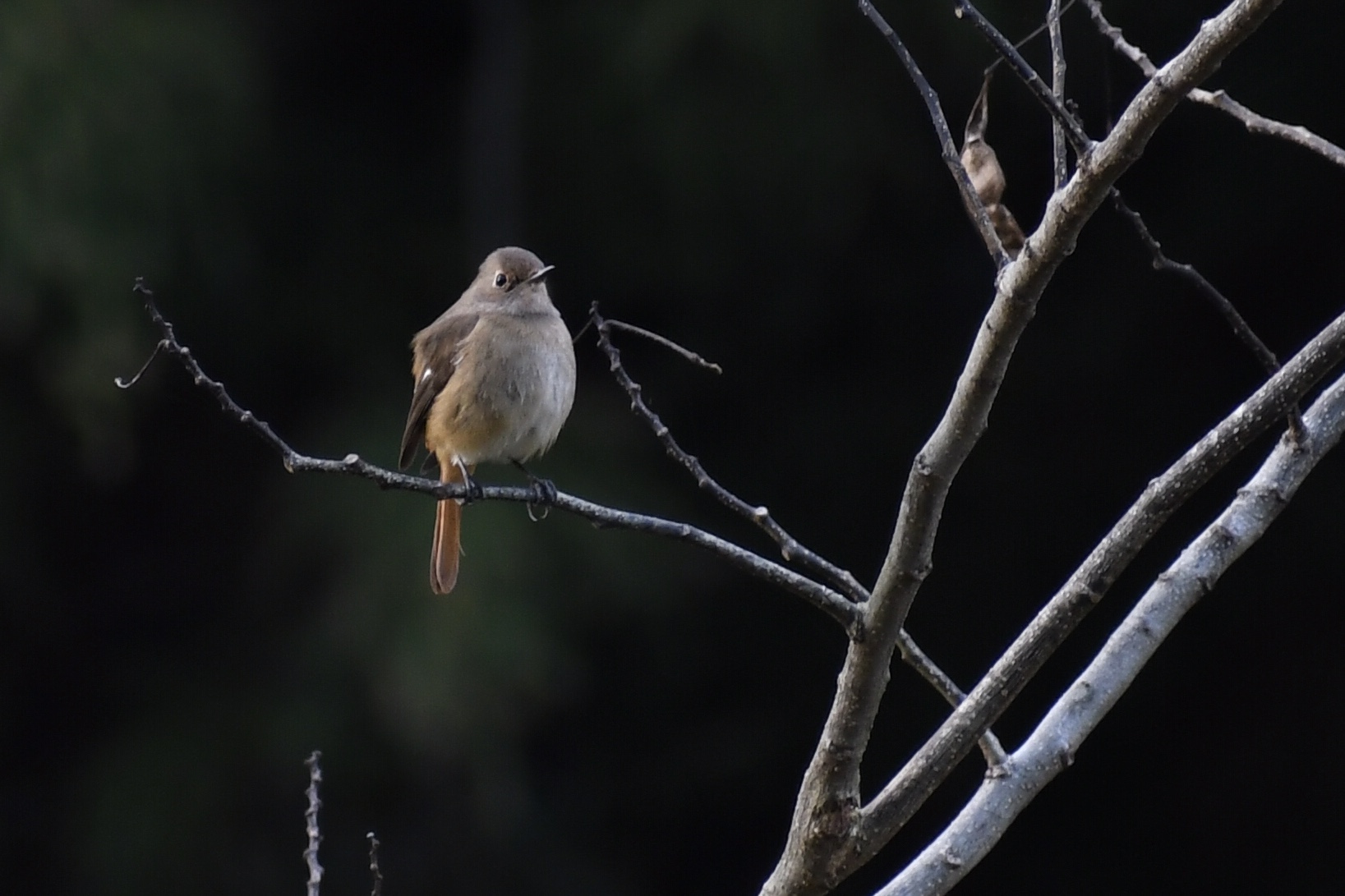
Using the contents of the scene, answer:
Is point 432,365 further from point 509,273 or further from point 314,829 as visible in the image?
point 314,829

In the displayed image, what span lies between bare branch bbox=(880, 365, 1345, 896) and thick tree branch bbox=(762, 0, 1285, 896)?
11 cm

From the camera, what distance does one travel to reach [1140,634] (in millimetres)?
2211

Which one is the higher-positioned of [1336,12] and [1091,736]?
[1336,12]

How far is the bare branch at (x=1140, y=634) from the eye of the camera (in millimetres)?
2182

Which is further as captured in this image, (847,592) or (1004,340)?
(847,592)

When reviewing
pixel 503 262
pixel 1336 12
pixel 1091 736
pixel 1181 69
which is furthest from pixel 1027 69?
pixel 1091 736

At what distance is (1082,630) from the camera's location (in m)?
6.06

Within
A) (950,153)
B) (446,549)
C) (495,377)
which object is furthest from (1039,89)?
(446,549)

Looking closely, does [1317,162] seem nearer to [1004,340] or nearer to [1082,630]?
[1082,630]

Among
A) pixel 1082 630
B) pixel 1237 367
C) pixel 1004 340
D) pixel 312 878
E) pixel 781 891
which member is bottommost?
pixel 781 891

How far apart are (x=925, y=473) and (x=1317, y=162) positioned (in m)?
4.38

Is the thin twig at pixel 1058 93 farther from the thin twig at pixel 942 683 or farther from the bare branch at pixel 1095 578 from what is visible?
the thin twig at pixel 942 683

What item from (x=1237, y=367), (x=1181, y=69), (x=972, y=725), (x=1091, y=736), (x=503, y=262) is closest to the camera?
(x=1181, y=69)

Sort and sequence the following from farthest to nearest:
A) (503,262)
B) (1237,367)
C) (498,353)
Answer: (1237,367) → (503,262) → (498,353)
